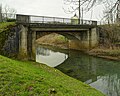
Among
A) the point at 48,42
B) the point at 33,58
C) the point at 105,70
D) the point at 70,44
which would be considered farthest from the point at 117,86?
the point at 48,42

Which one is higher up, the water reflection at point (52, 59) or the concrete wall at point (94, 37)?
the concrete wall at point (94, 37)

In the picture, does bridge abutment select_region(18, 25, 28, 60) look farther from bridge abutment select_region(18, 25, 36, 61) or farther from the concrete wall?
the concrete wall

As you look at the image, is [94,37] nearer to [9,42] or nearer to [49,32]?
[49,32]

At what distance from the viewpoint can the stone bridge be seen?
17.1 metres

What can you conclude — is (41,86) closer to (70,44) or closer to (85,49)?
(85,49)

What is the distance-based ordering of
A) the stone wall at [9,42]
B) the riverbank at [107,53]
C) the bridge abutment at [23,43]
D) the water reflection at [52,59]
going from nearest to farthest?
the stone wall at [9,42]
the bridge abutment at [23,43]
the water reflection at [52,59]
the riverbank at [107,53]

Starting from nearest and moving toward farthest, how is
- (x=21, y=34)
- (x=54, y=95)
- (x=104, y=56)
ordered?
1. (x=54, y=95)
2. (x=21, y=34)
3. (x=104, y=56)

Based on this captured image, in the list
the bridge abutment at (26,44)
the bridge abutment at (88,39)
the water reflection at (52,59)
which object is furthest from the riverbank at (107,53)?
the bridge abutment at (26,44)

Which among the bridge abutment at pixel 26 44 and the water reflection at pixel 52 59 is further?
the water reflection at pixel 52 59

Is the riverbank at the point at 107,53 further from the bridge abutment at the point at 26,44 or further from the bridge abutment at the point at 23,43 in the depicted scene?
the bridge abutment at the point at 23,43

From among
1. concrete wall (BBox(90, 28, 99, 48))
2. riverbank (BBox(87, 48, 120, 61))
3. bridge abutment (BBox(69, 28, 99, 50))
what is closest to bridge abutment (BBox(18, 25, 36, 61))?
riverbank (BBox(87, 48, 120, 61))

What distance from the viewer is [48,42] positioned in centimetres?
4141

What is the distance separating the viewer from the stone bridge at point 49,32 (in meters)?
17.1

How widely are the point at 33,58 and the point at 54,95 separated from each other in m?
13.5
